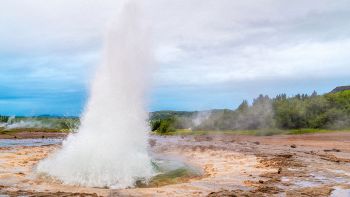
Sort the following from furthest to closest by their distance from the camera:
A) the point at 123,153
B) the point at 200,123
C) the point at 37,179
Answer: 1. the point at 200,123
2. the point at 123,153
3. the point at 37,179

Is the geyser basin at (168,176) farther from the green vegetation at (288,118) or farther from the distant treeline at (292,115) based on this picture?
the distant treeline at (292,115)

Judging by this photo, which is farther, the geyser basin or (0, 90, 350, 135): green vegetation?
(0, 90, 350, 135): green vegetation

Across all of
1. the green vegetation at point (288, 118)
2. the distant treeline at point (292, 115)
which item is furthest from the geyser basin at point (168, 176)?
the distant treeline at point (292, 115)

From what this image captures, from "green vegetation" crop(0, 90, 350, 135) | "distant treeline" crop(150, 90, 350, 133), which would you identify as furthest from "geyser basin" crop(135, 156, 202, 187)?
"distant treeline" crop(150, 90, 350, 133)

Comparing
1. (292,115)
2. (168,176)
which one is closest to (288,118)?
(292,115)

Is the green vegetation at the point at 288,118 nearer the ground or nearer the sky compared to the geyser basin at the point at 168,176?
nearer the sky

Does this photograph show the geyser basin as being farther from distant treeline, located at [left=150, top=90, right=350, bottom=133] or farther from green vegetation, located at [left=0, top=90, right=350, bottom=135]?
distant treeline, located at [left=150, top=90, right=350, bottom=133]

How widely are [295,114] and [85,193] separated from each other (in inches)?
2504

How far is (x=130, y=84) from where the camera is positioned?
2322 cm

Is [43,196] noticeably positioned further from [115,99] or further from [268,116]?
[268,116]

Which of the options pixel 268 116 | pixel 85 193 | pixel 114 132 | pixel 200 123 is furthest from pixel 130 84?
pixel 200 123

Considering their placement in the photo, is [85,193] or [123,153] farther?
[123,153]

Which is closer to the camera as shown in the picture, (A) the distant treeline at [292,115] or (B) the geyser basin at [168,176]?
(B) the geyser basin at [168,176]

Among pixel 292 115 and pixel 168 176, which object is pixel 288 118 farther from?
pixel 168 176
